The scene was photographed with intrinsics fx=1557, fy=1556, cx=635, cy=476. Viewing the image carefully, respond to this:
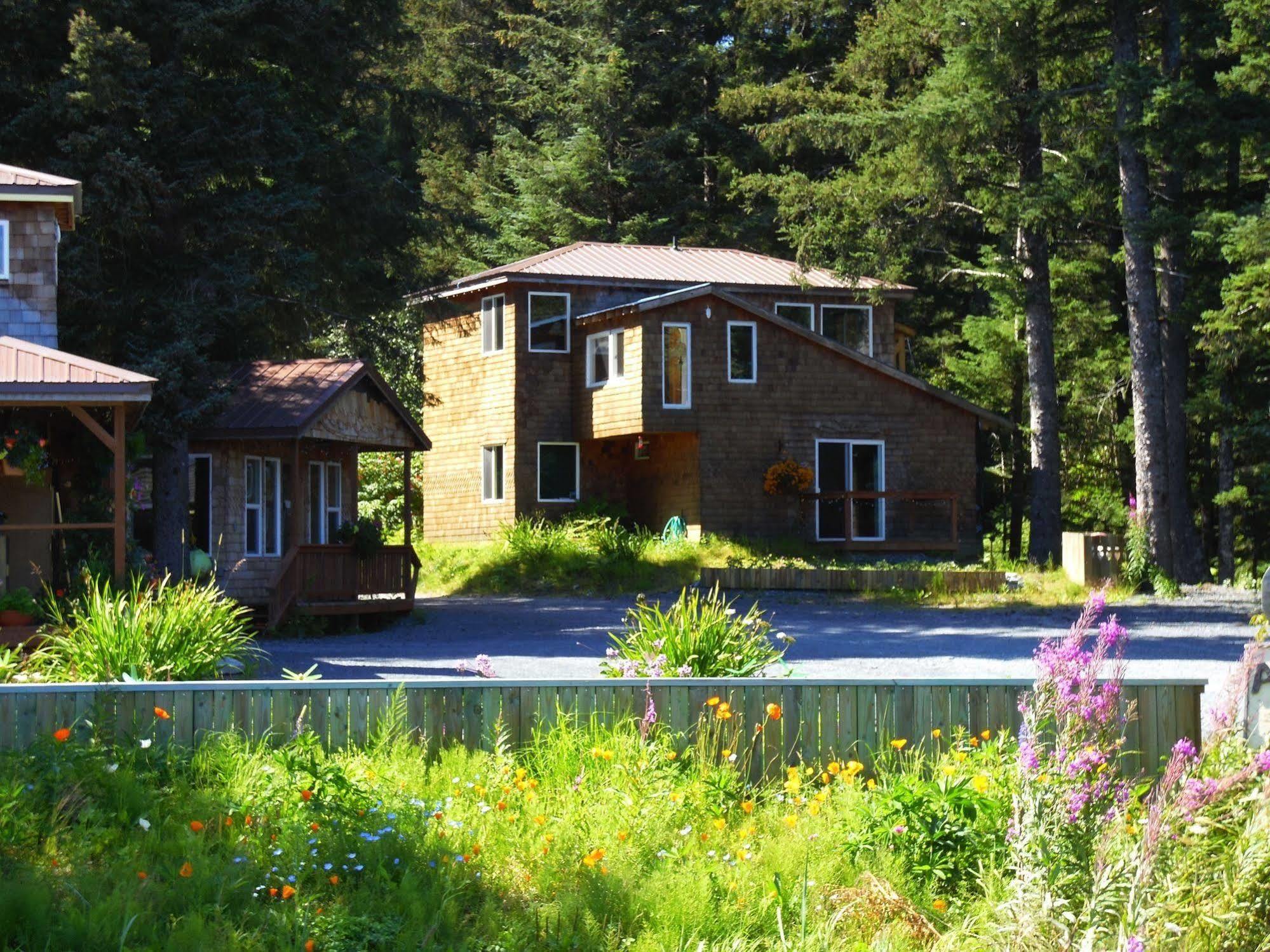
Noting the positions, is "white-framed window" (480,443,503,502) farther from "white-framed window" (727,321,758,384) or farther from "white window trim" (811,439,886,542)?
"white window trim" (811,439,886,542)

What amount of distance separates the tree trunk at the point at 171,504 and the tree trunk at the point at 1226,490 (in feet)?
73.0

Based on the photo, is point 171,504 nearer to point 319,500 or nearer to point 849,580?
point 319,500

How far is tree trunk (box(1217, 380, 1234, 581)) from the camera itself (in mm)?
35094

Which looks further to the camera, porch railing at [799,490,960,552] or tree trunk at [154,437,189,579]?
porch railing at [799,490,960,552]

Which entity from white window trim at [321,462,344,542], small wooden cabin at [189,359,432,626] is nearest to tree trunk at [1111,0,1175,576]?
small wooden cabin at [189,359,432,626]

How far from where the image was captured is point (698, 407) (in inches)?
1296

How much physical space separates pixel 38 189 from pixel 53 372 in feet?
13.8

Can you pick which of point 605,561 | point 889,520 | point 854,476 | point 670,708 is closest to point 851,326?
point 854,476

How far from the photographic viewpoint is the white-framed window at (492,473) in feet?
117

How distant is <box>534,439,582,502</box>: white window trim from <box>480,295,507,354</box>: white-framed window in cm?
257

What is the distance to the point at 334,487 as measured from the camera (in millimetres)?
26703

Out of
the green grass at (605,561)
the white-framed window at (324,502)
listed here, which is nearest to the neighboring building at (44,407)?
the white-framed window at (324,502)

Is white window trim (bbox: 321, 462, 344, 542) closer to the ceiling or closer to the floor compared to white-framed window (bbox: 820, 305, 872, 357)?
closer to the floor

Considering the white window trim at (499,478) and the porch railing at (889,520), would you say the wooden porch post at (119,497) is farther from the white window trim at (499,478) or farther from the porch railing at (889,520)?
the porch railing at (889,520)
